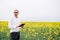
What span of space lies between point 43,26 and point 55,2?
2.35 feet

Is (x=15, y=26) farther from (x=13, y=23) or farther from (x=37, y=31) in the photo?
(x=37, y=31)

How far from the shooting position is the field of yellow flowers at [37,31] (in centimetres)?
443

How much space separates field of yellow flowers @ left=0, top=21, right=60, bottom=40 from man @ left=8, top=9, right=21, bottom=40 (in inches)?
13.5

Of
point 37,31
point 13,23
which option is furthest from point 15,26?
point 37,31

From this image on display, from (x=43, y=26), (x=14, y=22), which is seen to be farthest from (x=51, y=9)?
(x=14, y=22)

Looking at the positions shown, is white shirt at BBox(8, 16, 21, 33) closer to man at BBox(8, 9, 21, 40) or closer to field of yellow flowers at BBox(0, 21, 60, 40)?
man at BBox(8, 9, 21, 40)

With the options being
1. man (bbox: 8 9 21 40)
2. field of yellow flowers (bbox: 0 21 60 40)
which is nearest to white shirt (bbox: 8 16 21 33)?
man (bbox: 8 9 21 40)

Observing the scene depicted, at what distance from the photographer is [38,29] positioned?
4.49 m

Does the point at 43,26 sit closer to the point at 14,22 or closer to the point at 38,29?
the point at 38,29

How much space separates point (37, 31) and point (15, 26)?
0.78 meters

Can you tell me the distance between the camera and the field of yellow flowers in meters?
4.43

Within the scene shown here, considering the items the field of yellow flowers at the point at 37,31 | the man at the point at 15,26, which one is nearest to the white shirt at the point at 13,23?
the man at the point at 15,26

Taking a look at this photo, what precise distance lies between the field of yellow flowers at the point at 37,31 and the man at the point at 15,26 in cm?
34

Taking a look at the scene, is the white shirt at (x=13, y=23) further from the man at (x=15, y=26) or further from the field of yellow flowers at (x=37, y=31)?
the field of yellow flowers at (x=37, y=31)
